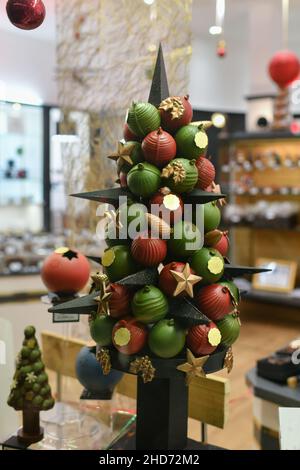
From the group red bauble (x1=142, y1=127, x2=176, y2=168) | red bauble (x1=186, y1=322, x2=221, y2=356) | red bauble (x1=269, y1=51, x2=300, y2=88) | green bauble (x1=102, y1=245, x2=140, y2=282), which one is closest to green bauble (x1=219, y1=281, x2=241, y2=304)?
red bauble (x1=186, y1=322, x2=221, y2=356)

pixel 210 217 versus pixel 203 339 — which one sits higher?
pixel 210 217

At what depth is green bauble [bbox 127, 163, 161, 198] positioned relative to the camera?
3.88 feet

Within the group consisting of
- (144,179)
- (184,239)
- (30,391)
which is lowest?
(30,391)

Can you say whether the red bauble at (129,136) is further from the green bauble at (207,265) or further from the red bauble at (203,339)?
the red bauble at (203,339)

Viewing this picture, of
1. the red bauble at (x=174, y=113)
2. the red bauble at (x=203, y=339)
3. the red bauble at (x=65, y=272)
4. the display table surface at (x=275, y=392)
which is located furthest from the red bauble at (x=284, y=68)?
the red bauble at (x=203, y=339)

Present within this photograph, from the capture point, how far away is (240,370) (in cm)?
409

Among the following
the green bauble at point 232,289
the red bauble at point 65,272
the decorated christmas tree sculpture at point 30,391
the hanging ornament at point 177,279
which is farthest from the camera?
the red bauble at point 65,272

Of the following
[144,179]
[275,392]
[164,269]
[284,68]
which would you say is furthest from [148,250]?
[284,68]

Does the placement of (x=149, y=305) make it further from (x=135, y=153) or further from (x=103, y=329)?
(x=135, y=153)

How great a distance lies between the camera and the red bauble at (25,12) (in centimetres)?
128

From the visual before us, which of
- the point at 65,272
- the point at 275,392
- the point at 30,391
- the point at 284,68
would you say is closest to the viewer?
the point at 30,391

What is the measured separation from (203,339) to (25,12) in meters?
0.88

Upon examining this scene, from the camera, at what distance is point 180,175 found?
1175mm
